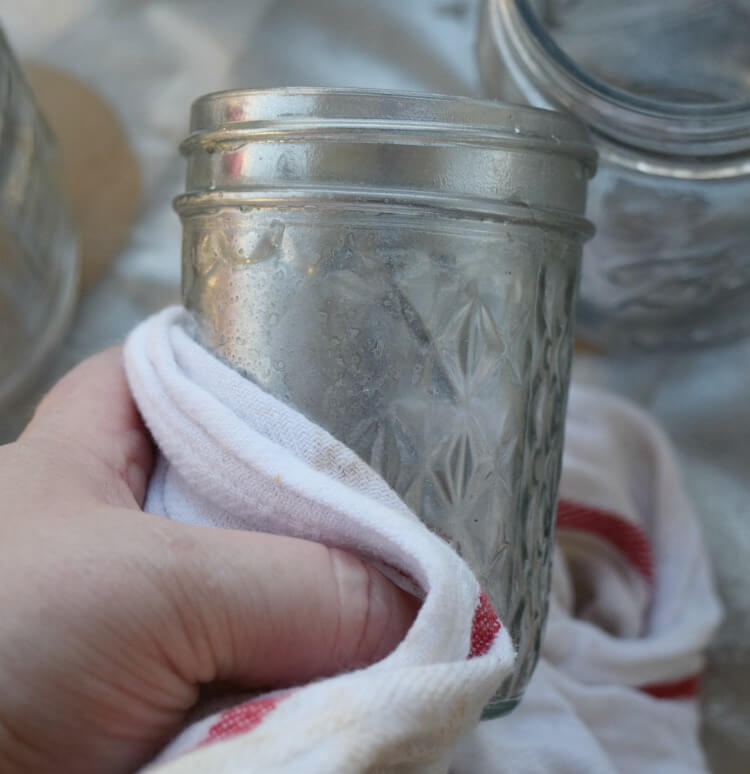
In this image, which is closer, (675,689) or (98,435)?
(98,435)

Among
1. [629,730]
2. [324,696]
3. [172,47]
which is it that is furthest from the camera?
[172,47]

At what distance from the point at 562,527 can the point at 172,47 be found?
0.35 meters

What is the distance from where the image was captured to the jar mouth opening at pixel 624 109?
37cm

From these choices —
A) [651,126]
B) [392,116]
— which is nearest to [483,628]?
[392,116]

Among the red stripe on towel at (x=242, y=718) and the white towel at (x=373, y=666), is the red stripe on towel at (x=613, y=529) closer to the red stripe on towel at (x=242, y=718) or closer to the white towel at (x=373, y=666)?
the white towel at (x=373, y=666)

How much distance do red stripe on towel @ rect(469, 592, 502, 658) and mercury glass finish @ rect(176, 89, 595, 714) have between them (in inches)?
1.0

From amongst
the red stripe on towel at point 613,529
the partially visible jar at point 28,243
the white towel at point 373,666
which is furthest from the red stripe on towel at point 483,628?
the partially visible jar at point 28,243

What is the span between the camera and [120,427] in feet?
0.93

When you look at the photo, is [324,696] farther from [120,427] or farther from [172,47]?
[172,47]

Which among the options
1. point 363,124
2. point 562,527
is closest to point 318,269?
point 363,124

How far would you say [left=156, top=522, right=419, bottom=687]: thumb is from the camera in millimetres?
219

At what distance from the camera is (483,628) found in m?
0.24

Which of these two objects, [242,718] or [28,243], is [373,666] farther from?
[28,243]

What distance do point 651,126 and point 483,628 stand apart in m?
0.24
